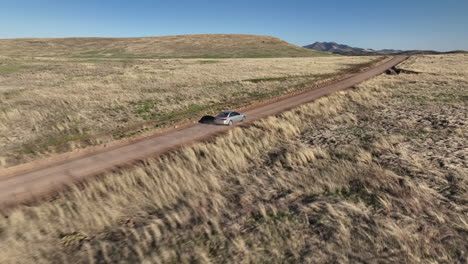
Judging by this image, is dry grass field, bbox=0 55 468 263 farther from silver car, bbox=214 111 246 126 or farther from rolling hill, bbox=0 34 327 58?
rolling hill, bbox=0 34 327 58

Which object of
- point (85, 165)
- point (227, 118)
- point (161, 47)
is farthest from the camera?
point (161, 47)

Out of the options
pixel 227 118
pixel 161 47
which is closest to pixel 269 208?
pixel 227 118

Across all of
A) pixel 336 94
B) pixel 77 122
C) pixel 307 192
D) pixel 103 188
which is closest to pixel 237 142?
pixel 307 192

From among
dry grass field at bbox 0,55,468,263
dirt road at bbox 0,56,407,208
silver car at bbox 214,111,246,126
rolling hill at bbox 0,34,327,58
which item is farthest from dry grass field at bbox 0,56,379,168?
rolling hill at bbox 0,34,327,58

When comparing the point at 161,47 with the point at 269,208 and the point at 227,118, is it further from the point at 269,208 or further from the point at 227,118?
the point at 269,208

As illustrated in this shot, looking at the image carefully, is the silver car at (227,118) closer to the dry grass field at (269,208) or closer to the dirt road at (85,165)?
the dirt road at (85,165)

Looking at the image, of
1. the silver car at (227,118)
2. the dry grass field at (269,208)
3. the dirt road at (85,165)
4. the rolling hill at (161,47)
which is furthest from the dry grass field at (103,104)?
the rolling hill at (161,47)

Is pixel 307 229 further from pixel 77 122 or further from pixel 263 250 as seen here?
pixel 77 122
